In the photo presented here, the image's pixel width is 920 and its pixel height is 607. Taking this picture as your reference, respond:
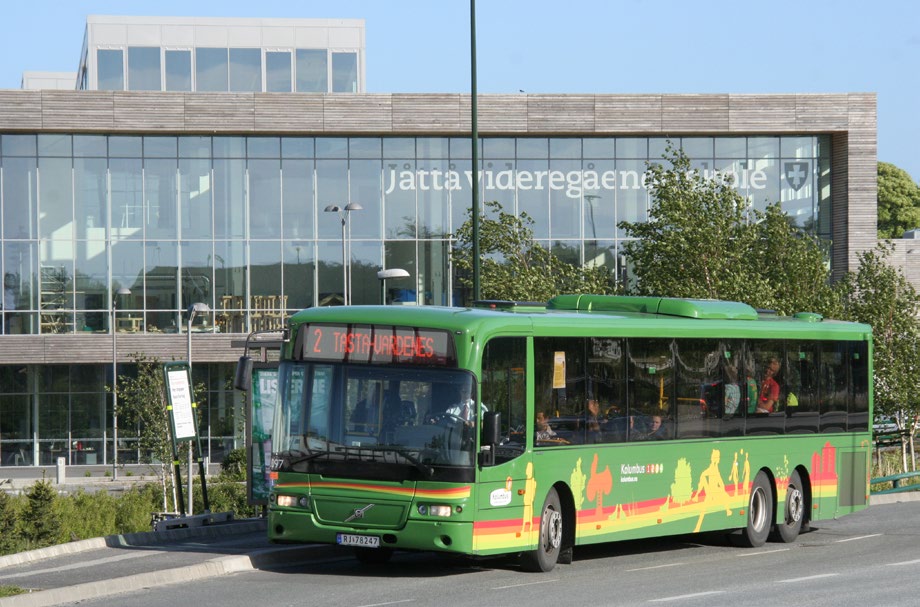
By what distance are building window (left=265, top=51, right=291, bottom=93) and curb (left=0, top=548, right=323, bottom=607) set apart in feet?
181

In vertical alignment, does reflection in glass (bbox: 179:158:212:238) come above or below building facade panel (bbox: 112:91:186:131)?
below

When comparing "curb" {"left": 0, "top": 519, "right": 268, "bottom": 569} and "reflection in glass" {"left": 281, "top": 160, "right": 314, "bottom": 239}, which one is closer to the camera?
"curb" {"left": 0, "top": 519, "right": 268, "bottom": 569}

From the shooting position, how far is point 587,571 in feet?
51.1

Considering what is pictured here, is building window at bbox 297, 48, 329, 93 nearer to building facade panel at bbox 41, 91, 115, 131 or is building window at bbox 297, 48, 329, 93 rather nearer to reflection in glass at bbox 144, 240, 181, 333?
building facade panel at bbox 41, 91, 115, 131

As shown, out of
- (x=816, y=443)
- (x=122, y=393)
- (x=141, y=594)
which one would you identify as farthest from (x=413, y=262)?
(x=141, y=594)

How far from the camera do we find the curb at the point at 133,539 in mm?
15909

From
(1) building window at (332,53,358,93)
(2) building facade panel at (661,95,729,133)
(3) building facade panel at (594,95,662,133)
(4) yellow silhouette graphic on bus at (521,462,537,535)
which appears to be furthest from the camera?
(1) building window at (332,53,358,93)

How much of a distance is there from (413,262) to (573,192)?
6198mm

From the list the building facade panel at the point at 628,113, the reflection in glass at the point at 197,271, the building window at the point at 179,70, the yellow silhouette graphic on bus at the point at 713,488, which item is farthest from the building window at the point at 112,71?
the yellow silhouette graphic on bus at the point at 713,488

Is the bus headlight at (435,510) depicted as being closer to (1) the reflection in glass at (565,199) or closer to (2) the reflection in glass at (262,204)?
(2) the reflection in glass at (262,204)

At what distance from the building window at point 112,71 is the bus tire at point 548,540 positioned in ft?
185

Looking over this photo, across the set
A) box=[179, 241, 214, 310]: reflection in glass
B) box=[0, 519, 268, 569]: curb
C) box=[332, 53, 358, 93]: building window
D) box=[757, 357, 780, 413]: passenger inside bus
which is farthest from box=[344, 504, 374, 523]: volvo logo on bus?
box=[332, 53, 358, 93]: building window

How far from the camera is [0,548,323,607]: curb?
40.6ft

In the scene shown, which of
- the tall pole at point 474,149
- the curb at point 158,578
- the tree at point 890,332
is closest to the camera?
the curb at point 158,578
